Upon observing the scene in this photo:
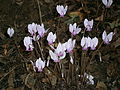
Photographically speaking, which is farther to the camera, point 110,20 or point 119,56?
point 110,20

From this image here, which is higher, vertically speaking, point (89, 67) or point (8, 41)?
point (8, 41)

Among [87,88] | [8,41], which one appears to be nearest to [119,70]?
[87,88]

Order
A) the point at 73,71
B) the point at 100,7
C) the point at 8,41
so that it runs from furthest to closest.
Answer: the point at 100,7 < the point at 8,41 < the point at 73,71

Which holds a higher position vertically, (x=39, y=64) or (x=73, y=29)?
(x=73, y=29)

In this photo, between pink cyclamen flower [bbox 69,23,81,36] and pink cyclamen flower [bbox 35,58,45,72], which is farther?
pink cyclamen flower [bbox 69,23,81,36]

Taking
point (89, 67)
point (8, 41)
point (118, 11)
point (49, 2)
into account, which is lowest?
point (89, 67)

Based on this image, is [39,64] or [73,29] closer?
[39,64]

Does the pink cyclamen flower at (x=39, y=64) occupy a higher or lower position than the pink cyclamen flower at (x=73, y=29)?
lower

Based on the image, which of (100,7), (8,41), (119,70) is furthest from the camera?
(100,7)

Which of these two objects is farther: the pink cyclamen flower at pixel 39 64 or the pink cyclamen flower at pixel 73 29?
the pink cyclamen flower at pixel 73 29

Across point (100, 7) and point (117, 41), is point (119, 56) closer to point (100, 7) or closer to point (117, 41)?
point (117, 41)

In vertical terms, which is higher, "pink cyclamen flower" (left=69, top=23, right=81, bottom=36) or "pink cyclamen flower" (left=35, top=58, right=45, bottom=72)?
"pink cyclamen flower" (left=69, top=23, right=81, bottom=36)
